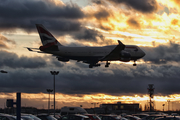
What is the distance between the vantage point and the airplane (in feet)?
234

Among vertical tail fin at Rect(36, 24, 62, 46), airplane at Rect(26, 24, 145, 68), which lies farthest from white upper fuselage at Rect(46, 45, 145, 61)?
vertical tail fin at Rect(36, 24, 62, 46)

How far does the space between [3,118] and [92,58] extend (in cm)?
5090

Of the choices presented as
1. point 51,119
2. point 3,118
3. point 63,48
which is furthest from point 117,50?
point 3,118

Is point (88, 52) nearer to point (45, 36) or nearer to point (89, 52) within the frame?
point (89, 52)

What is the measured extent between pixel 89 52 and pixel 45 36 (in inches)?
509

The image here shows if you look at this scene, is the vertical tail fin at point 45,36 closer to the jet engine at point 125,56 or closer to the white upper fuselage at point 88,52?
the white upper fuselage at point 88,52

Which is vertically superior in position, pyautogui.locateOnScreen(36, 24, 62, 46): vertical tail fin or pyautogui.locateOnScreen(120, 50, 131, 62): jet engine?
pyautogui.locateOnScreen(36, 24, 62, 46): vertical tail fin

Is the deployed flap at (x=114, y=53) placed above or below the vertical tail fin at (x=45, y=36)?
below

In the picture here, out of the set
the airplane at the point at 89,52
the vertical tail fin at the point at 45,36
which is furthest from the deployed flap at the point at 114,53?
the vertical tail fin at the point at 45,36

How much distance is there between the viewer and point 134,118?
117ft

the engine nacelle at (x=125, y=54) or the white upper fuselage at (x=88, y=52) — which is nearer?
the white upper fuselage at (x=88, y=52)

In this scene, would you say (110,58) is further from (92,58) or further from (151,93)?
(151,93)

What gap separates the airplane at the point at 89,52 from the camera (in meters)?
71.4

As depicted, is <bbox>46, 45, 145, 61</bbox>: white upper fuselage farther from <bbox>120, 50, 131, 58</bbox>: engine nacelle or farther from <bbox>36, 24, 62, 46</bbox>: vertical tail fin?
<bbox>36, 24, 62, 46</bbox>: vertical tail fin
